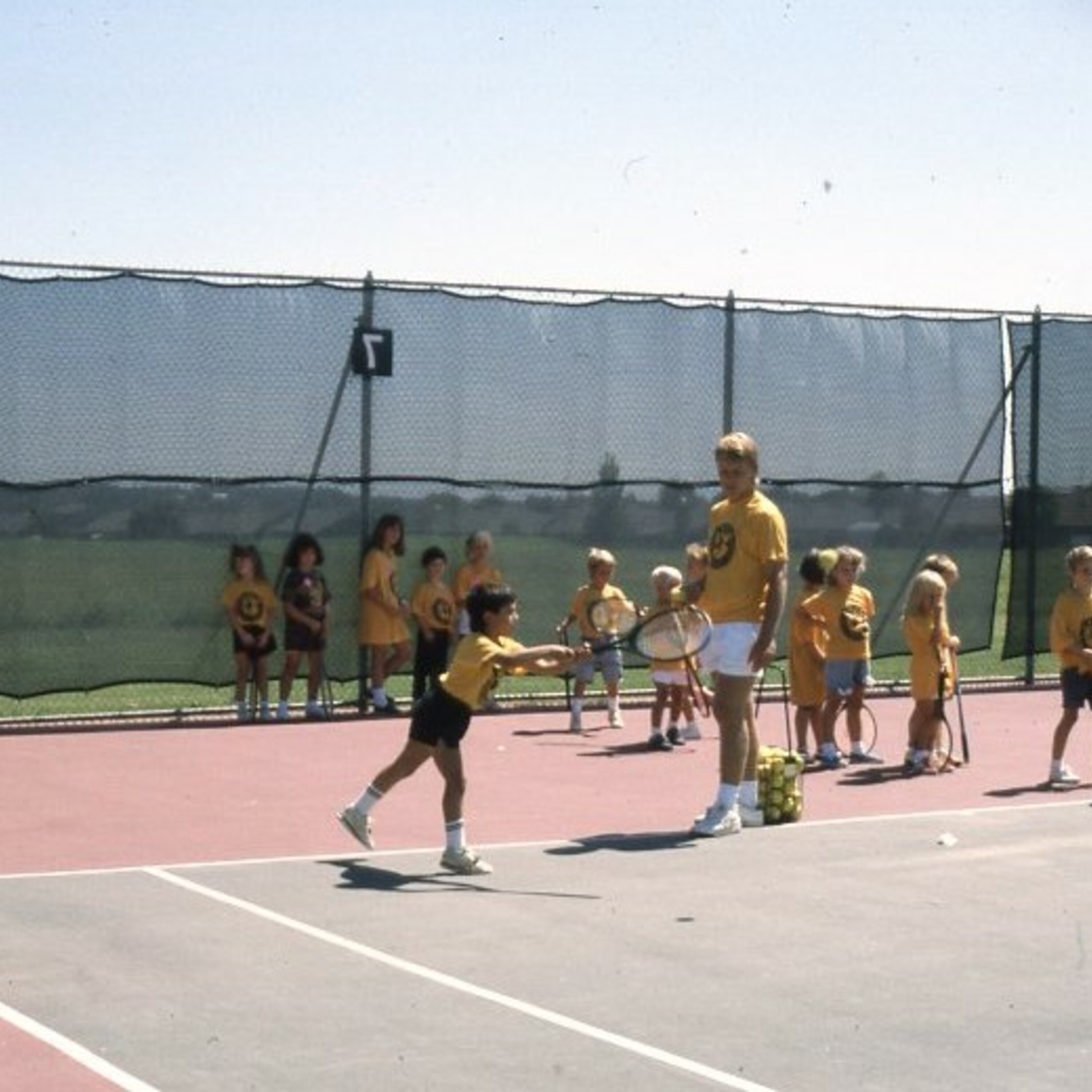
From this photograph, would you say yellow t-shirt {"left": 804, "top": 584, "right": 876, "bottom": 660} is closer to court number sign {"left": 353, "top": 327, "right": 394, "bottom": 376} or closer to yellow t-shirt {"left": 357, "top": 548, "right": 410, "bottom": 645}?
yellow t-shirt {"left": 357, "top": 548, "right": 410, "bottom": 645}

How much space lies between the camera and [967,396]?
20.1 m

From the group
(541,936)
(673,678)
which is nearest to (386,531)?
(673,678)

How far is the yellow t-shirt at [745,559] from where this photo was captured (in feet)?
38.5

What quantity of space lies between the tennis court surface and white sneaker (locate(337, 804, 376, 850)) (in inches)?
3.0

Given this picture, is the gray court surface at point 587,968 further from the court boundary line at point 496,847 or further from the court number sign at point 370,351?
the court number sign at point 370,351

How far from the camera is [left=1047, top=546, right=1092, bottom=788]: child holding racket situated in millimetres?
13547

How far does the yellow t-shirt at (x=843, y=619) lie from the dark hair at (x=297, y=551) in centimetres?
378

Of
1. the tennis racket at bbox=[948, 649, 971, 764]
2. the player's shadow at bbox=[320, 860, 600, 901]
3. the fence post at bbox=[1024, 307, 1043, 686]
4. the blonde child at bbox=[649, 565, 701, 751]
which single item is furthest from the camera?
the fence post at bbox=[1024, 307, 1043, 686]

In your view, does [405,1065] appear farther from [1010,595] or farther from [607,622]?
[1010,595]

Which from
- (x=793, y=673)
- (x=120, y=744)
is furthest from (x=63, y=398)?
(x=793, y=673)

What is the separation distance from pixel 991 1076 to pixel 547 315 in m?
12.0

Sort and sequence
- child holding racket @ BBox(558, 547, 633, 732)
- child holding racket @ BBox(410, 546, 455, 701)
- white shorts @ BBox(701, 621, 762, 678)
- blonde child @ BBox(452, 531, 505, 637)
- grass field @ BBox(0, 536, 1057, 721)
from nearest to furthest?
1. white shorts @ BBox(701, 621, 762, 678)
2. grass field @ BBox(0, 536, 1057, 721)
3. child holding racket @ BBox(558, 547, 633, 732)
4. child holding racket @ BBox(410, 546, 455, 701)
5. blonde child @ BBox(452, 531, 505, 637)

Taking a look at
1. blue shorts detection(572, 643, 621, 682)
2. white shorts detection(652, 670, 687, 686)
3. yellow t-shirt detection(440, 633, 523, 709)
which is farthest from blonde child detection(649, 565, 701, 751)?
yellow t-shirt detection(440, 633, 523, 709)

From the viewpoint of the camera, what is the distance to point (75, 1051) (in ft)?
23.2
